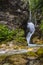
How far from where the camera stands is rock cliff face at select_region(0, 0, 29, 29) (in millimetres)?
25175

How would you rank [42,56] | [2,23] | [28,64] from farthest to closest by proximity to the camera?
1. [2,23]
2. [42,56]
3. [28,64]

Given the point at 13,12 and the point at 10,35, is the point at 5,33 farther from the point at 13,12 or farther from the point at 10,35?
the point at 13,12

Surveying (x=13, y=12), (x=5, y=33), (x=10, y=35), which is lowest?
(x=10, y=35)

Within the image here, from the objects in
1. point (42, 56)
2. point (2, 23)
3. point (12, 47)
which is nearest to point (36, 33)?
point (2, 23)

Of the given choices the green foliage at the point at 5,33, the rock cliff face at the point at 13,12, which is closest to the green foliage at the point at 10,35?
the green foliage at the point at 5,33

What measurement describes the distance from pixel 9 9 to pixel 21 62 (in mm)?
18833

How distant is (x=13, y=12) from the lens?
26.9 meters

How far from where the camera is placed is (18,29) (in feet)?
79.7

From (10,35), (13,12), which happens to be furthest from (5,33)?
(13,12)

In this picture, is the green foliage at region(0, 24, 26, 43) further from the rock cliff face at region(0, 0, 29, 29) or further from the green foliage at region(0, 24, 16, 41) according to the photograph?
the rock cliff face at region(0, 0, 29, 29)

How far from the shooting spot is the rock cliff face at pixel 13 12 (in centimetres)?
2517

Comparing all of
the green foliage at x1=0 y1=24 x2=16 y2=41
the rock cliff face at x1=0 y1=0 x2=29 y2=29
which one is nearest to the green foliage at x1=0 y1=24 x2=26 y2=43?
the green foliage at x1=0 y1=24 x2=16 y2=41

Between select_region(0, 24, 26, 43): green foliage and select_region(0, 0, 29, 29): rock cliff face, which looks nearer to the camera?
select_region(0, 24, 26, 43): green foliage

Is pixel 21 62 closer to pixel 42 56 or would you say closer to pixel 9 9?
pixel 42 56
